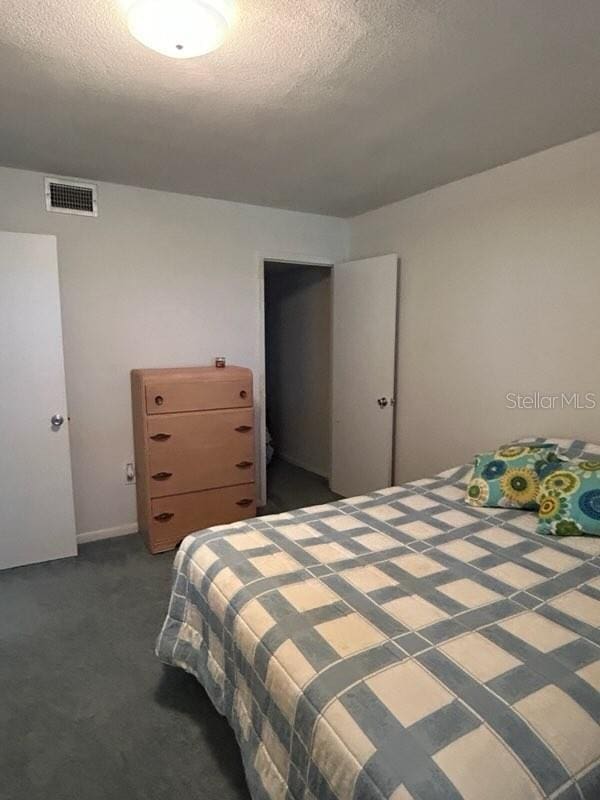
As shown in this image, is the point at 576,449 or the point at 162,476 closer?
the point at 576,449

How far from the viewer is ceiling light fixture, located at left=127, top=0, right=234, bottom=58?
1.28m

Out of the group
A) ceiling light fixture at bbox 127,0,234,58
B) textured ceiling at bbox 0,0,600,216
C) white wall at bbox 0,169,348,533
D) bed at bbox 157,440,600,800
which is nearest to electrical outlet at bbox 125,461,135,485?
white wall at bbox 0,169,348,533

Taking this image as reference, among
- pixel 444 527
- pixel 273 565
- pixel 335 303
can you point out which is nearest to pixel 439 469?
pixel 444 527

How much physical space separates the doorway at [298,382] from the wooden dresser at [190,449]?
825 mm

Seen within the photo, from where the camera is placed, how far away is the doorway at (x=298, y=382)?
Result: 14.8 ft

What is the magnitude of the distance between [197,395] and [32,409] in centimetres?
96

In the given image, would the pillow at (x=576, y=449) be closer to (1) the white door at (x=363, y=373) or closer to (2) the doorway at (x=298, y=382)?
(1) the white door at (x=363, y=373)

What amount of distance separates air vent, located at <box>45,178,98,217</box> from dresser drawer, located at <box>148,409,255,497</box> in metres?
1.40

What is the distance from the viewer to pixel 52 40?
1.51m

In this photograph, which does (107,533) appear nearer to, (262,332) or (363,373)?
(262,332)

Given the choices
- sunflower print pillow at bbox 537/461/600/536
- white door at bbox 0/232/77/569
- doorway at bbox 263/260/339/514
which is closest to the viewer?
sunflower print pillow at bbox 537/461/600/536

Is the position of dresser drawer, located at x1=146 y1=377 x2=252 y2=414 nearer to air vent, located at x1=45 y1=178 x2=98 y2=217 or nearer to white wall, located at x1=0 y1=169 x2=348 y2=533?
white wall, located at x1=0 y1=169 x2=348 y2=533

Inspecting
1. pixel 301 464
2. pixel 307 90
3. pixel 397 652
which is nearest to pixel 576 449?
pixel 397 652

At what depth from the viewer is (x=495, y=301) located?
2.80 metres
